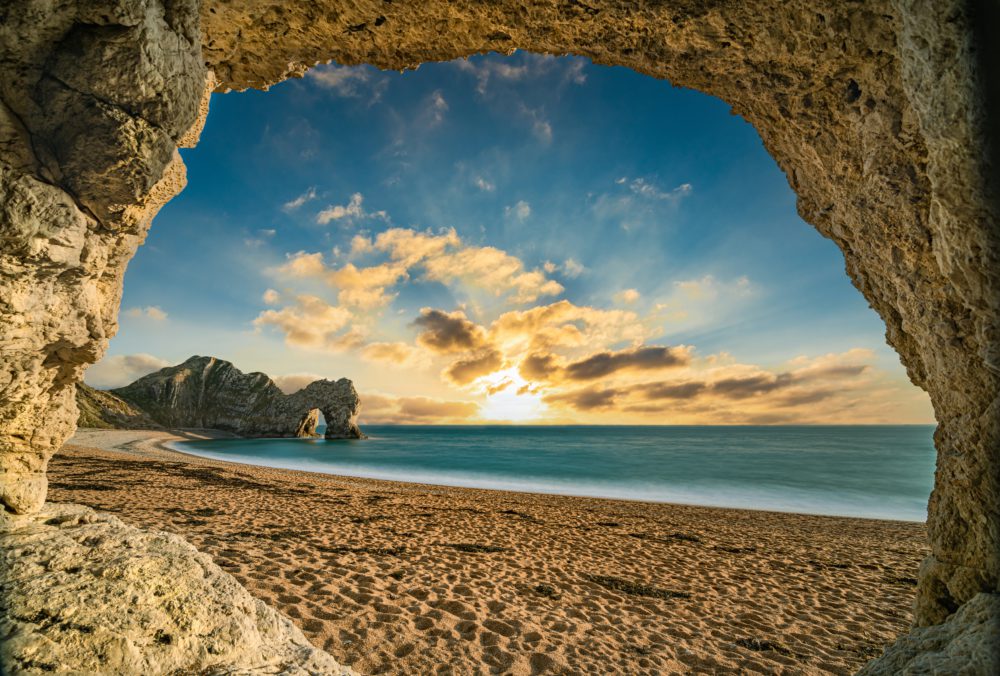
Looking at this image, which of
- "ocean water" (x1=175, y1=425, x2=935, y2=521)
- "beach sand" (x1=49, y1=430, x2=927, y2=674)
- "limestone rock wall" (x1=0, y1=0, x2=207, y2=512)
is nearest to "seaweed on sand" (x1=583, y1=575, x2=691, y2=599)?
"beach sand" (x1=49, y1=430, x2=927, y2=674)

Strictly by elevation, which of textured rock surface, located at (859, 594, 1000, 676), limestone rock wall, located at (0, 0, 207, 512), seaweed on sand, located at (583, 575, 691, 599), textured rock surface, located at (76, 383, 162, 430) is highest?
limestone rock wall, located at (0, 0, 207, 512)

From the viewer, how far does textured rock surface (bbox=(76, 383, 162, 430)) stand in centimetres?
5062

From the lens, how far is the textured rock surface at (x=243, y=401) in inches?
2776

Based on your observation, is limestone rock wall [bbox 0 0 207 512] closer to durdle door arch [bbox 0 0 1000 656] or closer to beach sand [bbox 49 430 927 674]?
durdle door arch [bbox 0 0 1000 656]

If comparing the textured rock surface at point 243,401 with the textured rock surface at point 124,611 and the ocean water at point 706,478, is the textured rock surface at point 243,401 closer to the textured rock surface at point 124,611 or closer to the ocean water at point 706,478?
the ocean water at point 706,478

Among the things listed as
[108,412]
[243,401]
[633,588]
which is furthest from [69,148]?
[243,401]

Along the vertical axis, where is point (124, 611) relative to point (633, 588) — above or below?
above

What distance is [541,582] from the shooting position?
709cm

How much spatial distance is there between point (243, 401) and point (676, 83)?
285 feet

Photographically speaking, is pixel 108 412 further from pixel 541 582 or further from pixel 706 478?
pixel 706 478

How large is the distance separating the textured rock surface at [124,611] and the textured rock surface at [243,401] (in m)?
73.4

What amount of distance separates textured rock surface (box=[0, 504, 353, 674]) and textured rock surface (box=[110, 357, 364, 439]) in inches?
2892

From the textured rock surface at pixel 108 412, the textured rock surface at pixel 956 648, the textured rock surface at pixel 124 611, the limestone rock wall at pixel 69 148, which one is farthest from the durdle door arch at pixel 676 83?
the textured rock surface at pixel 108 412

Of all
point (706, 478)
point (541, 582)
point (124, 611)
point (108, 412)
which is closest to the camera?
point (124, 611)
